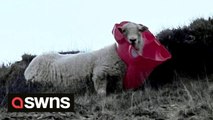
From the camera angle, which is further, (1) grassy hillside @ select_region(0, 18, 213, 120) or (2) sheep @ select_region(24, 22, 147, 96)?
(2) sheep @ select_region(24, 22, 147, 96)

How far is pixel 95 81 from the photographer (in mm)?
10367

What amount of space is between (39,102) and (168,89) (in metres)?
3.72

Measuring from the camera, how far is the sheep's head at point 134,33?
10.2 metres

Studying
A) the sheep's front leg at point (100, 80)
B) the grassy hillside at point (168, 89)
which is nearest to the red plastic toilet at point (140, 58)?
→ the grassy hillside at point (168, 89)

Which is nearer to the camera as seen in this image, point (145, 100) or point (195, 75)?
point (145, 100)

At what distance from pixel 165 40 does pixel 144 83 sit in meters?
1.48

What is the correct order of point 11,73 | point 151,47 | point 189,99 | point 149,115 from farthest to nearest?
1. point 11,73
2. point 151,47
3. point 189,99
4. point 149,115

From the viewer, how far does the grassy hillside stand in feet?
21.7

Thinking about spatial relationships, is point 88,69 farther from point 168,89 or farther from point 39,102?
point 39,102

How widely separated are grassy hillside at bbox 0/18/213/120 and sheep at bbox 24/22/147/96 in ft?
1.03

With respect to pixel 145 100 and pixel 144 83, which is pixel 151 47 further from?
pixel 145 100

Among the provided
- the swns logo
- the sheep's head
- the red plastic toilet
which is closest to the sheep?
the sheep's head

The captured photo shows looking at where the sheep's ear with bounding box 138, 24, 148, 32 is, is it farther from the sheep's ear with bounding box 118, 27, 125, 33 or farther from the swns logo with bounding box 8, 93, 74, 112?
the swns logo with bounding box 8, 93, 74, 112

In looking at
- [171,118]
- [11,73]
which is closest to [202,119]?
[171,118]
